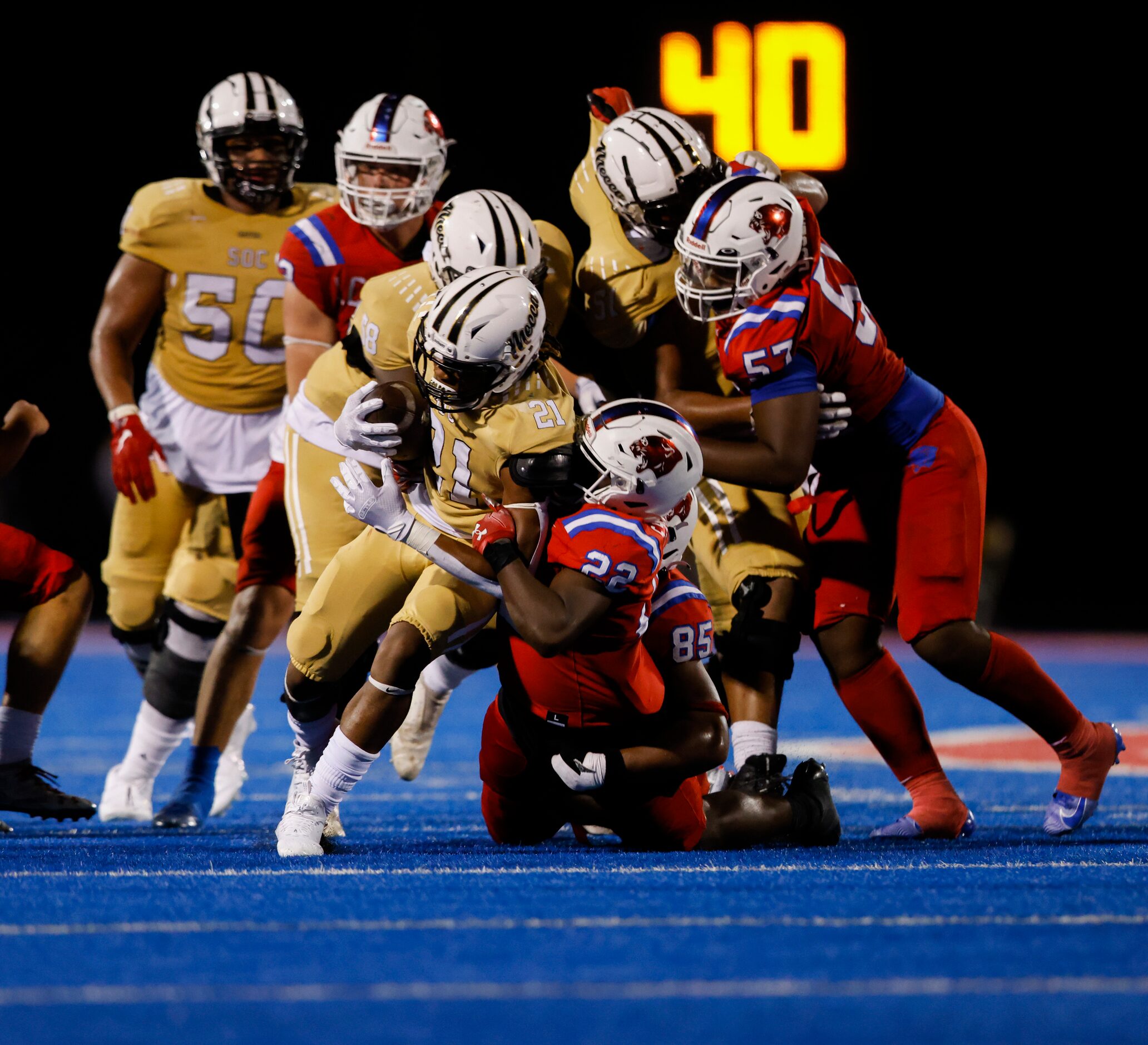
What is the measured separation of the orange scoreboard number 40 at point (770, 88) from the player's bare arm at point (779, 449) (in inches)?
166

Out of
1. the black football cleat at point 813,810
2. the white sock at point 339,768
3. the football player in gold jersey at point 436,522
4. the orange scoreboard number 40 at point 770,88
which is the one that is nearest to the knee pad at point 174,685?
the football player in gold jersey at point 436,522

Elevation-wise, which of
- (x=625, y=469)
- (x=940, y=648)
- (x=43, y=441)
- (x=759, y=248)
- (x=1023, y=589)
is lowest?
(x=1023, y=589)

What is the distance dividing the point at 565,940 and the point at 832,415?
1.78 meters

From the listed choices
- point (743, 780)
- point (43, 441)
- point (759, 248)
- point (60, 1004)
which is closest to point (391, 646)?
point (743, 780)

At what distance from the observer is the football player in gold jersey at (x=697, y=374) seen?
170 inches

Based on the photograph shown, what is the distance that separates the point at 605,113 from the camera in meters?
5.00

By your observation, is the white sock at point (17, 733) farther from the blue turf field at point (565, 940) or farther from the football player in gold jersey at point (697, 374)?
the football player in gold jersey at point (697, 374)

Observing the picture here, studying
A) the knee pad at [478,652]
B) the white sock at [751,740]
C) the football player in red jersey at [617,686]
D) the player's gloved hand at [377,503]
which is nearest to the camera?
the football player in red jersey at [617,686]

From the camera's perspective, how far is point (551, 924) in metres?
2.76

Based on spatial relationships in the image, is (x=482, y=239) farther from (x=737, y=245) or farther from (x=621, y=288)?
(x=737, y=245)

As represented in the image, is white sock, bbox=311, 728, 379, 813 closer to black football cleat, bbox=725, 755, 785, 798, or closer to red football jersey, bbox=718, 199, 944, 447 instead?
black football cleat, bbox=725, 755, 785, 798

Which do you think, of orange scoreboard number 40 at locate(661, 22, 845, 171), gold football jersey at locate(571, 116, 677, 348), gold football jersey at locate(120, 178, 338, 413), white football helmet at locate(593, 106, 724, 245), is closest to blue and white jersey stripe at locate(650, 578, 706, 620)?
gold football jersey at locate(571, 116, 677, 348)

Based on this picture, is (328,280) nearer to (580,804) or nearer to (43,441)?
(580,804)

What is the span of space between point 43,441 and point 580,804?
11052mm
